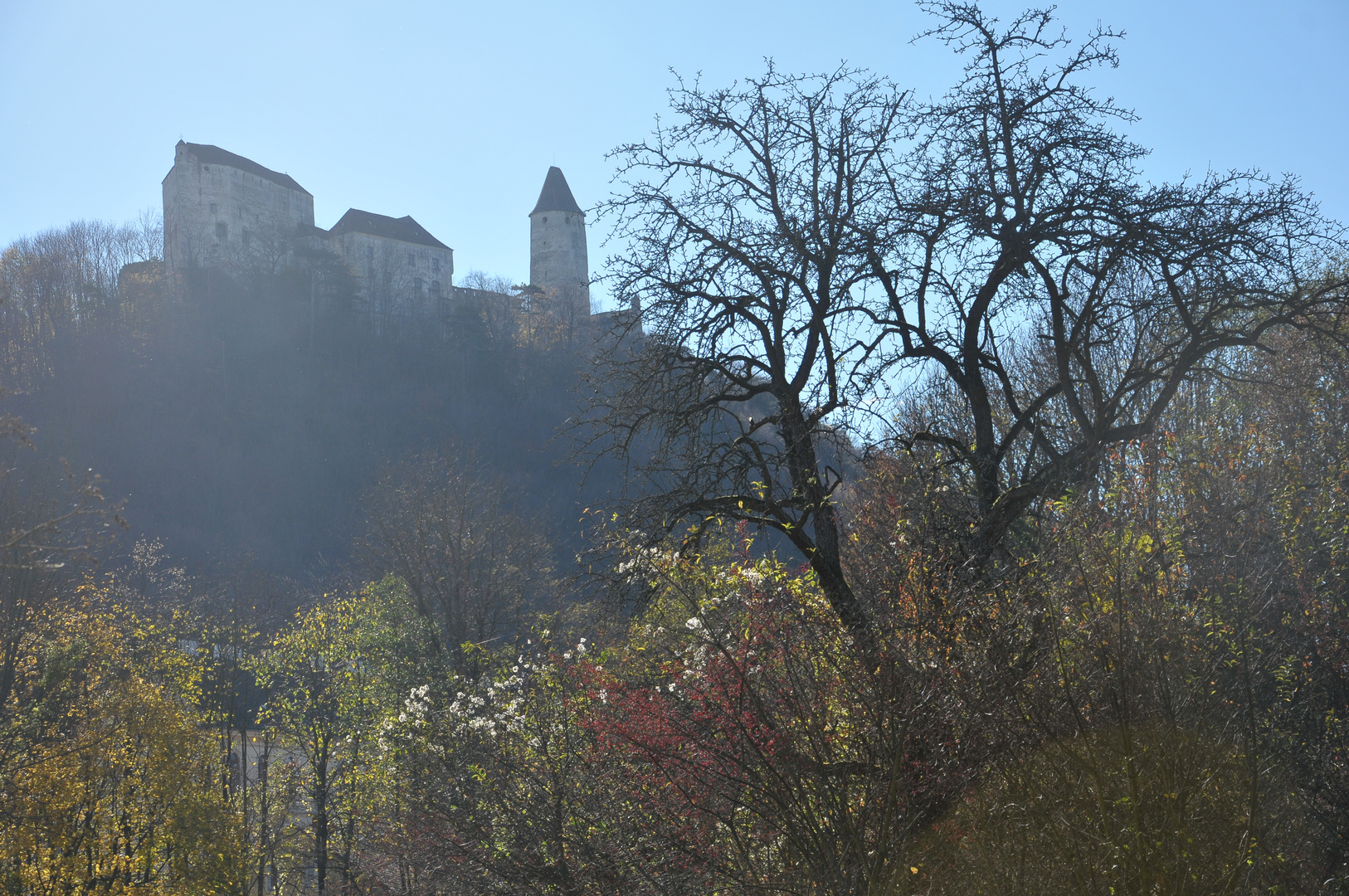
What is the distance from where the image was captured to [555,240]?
76.5 m

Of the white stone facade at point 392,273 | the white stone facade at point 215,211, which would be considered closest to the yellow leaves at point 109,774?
the white stone facade at point 215,211

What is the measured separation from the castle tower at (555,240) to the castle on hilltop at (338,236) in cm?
6

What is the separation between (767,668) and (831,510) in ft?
7.47

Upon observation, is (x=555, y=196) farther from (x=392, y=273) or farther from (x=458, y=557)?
(x=458, y=557)

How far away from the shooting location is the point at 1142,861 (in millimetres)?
3988

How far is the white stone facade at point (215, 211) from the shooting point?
63.8 meters

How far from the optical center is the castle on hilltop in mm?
64062

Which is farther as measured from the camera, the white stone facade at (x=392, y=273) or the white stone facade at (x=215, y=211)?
the white stone facade at (x=392, y=273)

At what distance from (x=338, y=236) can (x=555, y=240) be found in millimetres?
15980

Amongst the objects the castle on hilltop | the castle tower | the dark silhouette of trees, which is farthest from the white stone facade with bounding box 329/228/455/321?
the dark silhouette of trees

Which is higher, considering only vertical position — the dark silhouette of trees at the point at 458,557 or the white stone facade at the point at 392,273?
the white stone facade at the point at 392,273

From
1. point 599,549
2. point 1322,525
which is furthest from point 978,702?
point 1322,525

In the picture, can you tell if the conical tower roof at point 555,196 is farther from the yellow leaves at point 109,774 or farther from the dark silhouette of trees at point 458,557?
the yellow leaves at point 109,774

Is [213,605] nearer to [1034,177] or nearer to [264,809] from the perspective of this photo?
[264,809]
